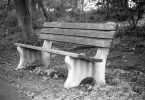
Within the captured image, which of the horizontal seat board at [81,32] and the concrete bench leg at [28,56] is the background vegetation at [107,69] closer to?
the concrete bench leg at [28,56]

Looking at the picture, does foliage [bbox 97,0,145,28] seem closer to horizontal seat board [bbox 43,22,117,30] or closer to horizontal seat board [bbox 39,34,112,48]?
horizontal seat board [bbox 43,22,117,30]

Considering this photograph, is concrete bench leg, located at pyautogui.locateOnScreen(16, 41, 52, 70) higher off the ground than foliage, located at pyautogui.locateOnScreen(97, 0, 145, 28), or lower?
lower

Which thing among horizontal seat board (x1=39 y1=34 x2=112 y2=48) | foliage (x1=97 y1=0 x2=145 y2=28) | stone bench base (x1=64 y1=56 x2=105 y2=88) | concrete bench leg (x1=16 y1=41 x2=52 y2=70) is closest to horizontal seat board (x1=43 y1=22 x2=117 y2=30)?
horizontal seat board (x1=39 y1=34 x2=112 y2=48)

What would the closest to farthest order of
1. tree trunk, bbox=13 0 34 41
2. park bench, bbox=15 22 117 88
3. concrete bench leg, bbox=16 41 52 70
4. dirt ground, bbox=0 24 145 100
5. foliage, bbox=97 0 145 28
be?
1. dirt ground, bbox=0 24 145 100
2. park bench, bbox=15 22 117 88
3. concrete bench leg, bbox=16 41 52 70
4. tree trunk, bbox=13 0 34 41
5. foliage, bbox=97 0 145 28

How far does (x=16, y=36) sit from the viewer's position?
12109 millimetres

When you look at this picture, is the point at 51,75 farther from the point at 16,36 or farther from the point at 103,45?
the point at 16,36

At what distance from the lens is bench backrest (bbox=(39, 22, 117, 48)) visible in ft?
14.0

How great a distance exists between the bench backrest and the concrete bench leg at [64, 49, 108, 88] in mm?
237

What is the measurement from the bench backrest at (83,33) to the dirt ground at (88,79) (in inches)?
30.6

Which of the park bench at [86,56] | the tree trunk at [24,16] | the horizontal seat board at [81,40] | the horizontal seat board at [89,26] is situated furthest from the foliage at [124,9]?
the park bench at [86,56]

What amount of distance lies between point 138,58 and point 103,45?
8.50ft

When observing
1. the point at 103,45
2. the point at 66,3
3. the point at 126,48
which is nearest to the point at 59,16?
the point at 66,3

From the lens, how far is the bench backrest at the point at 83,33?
4.25 metres

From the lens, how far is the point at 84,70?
442 centimetres
